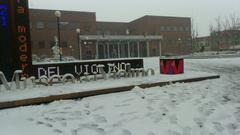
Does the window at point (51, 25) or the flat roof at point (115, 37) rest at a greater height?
Answer: the window at point (51, 25)

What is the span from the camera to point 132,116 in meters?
5.17

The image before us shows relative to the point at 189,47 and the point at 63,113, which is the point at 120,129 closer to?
the point at 63,113

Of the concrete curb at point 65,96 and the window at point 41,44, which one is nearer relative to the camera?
the concrete curb at point 65,96

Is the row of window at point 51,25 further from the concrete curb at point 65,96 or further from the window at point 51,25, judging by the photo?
the concrete curb at point 65,96

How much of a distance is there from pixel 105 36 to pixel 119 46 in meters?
4.83

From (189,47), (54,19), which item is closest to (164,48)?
(189,47)

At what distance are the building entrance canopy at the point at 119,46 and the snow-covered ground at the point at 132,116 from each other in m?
39.1

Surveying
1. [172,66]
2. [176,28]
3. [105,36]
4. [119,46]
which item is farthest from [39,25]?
[172,66]

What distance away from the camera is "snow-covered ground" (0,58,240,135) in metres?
4.46

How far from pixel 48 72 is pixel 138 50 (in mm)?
43006

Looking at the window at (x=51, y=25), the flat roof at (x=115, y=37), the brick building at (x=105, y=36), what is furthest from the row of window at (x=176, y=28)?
the window at (x=51, y=25)

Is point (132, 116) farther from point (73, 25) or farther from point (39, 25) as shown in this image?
point (73, 25)

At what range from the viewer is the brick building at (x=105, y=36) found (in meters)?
47.1

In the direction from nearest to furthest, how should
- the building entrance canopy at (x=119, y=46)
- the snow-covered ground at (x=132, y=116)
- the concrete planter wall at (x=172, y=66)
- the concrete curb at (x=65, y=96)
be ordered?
the snow-covered ground at (x=132, y=116) < the concrete curb at (x=65, y=96) < the concrete planter wall at (x=172, y=66) < the building entrance canopy at (x=119, y=46)
